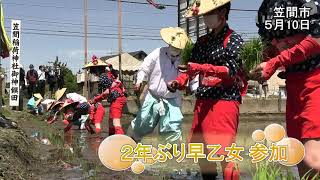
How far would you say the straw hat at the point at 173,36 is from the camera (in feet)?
19.7

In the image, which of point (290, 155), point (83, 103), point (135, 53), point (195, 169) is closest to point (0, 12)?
point (83, 103)

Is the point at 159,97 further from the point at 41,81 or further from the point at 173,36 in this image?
the point at 41,81

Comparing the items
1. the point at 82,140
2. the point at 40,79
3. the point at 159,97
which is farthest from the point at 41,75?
the point at 159,97

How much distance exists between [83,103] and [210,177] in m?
5.76

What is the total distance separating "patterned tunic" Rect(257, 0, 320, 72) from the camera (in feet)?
10.6

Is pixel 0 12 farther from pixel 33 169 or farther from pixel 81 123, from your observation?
pixel 33 169

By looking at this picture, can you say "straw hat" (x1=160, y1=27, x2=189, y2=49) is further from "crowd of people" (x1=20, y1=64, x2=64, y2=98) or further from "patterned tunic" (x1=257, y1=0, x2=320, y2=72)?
"crowd of people" (x1=20, y1=64, x2=64, y2=98)

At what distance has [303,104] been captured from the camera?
10.7 ft

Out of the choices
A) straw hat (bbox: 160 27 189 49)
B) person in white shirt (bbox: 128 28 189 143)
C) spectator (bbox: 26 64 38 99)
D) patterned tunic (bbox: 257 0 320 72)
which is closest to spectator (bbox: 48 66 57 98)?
spectator (bbox: 26 64 38 99)

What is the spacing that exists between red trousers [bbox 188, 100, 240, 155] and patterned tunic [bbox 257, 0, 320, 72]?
2.04 ft

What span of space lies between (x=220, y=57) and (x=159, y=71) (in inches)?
103

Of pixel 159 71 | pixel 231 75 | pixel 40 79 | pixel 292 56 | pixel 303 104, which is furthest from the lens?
pixel 40 79

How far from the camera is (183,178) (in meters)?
5.27

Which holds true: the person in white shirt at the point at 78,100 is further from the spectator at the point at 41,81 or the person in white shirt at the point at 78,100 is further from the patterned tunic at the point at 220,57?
the spectator at the point at 41,81
